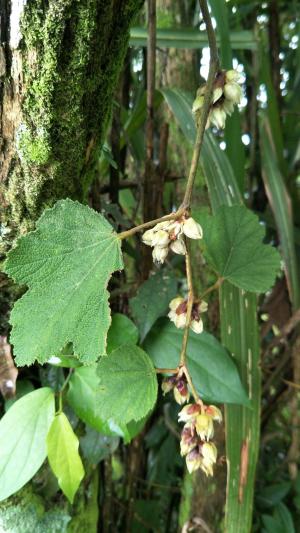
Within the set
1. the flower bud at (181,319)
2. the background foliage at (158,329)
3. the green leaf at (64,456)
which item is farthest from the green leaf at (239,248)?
the green leaf at (64,456)

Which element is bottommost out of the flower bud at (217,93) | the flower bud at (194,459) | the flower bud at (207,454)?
the flower bud at (194,459)

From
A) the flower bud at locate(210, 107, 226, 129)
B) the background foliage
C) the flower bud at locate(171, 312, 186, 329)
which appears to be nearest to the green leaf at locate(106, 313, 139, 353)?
the background foliage

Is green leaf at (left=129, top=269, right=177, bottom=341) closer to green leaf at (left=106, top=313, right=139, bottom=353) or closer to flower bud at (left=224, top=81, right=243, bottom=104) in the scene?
green leaf at (left=106, top=313, right=139, bottom=353)

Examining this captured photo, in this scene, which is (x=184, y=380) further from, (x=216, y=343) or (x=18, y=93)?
(x=18, y=93)

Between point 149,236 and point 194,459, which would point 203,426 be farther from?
point 149,236

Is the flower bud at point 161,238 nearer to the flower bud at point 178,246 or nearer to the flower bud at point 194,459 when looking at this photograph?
the flower bud at point 178,246
